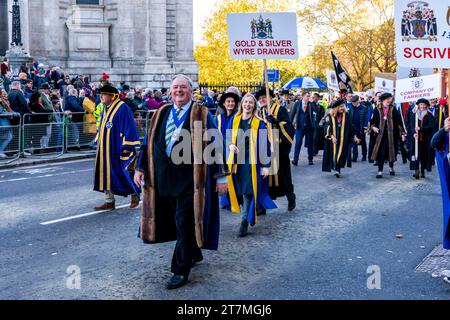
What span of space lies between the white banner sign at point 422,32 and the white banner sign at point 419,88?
536cm

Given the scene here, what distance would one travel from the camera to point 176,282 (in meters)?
5.97

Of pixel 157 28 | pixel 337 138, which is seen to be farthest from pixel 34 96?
pixel 157 28

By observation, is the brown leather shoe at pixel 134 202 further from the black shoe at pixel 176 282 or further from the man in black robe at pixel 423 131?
the man in black robe at pixel 423 131

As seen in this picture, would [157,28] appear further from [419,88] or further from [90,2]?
[419,88]

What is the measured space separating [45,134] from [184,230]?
11.5 metres

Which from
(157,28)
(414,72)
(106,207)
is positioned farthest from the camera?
(157,28)

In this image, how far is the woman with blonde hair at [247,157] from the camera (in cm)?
823

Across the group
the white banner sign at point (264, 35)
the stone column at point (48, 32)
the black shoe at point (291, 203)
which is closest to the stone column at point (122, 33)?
the stone column at point (48, 32)

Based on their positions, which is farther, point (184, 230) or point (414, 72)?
point (414, 72)

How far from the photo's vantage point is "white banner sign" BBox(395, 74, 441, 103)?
40.8ft

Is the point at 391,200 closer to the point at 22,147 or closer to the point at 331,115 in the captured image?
the point at 331,115

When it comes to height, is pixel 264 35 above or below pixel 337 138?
above

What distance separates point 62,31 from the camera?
28656 mm
